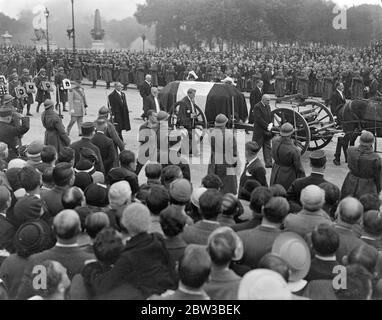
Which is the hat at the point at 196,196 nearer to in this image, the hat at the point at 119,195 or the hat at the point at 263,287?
the hat at the point at 119,195

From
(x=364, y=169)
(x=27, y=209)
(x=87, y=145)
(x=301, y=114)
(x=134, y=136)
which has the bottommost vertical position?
(x=134, y=136)

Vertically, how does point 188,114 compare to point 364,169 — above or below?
→ above

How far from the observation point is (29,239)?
12.8 feet

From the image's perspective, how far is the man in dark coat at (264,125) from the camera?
10.3 meters

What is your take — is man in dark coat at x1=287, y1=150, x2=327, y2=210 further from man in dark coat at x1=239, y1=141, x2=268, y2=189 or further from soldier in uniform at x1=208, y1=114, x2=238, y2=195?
soldier in uniform at x1=208, y1=114, x2=238, y2=195

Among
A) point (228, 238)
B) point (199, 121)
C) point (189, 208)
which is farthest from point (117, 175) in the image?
point (199, 121)

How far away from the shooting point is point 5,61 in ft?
101

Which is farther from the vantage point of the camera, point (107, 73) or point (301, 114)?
point (107, 73)

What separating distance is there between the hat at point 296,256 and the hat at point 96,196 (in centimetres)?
177

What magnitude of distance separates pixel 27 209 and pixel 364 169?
13.5 feet

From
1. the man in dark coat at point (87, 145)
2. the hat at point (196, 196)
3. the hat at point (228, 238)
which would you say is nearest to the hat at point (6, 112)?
the man in dark coat at point (87, 145)

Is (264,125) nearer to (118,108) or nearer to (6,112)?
(118,108)

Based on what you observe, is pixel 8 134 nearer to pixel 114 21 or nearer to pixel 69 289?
pixel 69 289

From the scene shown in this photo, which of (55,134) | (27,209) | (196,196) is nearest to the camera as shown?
(27,209)
